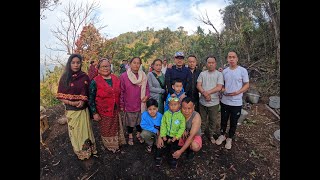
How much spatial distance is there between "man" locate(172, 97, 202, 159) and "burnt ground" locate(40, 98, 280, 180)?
30cm

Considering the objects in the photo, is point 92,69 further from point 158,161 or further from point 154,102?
point 158,161

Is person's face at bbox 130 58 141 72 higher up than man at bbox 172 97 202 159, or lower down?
higher up

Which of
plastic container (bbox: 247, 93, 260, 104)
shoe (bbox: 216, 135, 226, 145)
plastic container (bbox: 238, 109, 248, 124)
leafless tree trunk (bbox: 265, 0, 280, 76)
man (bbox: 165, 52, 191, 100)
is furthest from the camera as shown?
plastic container (bbox: 247, 93, 260, 104)

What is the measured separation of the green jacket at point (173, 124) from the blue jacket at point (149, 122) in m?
0.12

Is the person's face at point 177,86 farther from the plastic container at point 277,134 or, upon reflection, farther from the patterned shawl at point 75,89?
the plastic container at point 277,134

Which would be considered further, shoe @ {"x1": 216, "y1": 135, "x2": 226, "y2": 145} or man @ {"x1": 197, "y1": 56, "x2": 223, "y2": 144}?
shoe @ {"x1": 216, "y1": 135, "x2": 226, "y2": 145}

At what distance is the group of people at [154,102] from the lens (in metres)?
2.84

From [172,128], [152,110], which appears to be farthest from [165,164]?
[152,110]

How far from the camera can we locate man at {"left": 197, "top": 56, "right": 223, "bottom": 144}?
3.13 meters

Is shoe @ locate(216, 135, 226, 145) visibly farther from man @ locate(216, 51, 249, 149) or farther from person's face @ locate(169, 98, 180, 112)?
person's face @ locate(169, 98, 180, 112)

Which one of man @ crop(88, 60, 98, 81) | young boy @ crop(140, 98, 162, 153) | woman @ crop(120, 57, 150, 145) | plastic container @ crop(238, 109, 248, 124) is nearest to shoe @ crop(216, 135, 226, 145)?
plastic container @ crop(238, 109, 248, 124)
